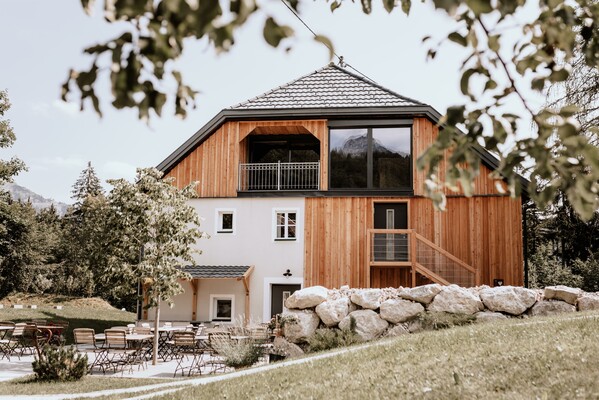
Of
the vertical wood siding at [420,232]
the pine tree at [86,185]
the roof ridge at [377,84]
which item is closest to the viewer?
the vertical wood siding at [420,232]

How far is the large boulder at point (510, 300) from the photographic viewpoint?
15367 millimetres

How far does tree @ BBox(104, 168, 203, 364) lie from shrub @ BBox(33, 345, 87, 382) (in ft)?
9.13

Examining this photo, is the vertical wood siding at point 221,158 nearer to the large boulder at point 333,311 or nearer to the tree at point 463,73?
the large boulder at point 333,311

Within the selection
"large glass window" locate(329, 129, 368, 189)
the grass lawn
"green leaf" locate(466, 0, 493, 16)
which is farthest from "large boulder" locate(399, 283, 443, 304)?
the grass lawn

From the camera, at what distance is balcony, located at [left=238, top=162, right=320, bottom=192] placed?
2278 cm

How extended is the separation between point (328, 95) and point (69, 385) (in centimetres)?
1452

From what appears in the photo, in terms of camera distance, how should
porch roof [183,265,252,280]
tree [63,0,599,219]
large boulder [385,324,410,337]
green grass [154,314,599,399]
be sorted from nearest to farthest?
tree [63,0,599,219], green grass [154,314,599,399], large boulder [385,324,410,337], porch roof [183,265,252,280]

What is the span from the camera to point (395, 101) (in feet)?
74.2

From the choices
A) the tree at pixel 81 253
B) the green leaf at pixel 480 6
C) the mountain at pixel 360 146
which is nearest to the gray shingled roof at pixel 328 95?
the mountain at pixel 360 146

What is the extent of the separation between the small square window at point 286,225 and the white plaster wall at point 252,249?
0.65 ft

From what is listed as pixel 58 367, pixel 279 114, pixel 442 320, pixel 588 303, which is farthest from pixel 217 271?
pixel 588 303

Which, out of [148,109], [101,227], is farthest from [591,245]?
[148,109]

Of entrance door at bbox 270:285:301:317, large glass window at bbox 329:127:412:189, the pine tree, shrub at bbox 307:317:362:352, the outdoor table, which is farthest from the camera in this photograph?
the pine tree

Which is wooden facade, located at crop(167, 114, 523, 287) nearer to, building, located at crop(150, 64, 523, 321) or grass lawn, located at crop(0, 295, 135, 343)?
building, located at crop(150, 64, 523, 321)
